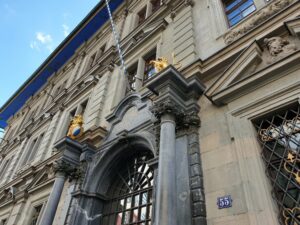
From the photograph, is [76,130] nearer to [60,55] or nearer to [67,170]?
[67,170]

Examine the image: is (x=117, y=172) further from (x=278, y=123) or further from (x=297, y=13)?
(x=297, y=13)

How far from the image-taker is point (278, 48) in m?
5.25

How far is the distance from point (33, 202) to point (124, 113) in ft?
18.9

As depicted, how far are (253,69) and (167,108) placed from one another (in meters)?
2.10

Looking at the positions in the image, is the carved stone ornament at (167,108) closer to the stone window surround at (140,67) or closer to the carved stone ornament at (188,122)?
the carved stone ornament at (188,122)

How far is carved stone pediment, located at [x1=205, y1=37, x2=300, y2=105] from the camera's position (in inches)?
197

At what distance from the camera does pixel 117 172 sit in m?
7.87

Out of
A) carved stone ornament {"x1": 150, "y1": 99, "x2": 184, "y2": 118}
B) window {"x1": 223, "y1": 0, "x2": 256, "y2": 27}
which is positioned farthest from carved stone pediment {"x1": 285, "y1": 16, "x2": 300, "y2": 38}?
carved stone ornament {"x1": 150, "y1": 99, "x2": 184, "y2": 118}

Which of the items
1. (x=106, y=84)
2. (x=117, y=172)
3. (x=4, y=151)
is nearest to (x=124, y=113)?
(x=117, y=172)

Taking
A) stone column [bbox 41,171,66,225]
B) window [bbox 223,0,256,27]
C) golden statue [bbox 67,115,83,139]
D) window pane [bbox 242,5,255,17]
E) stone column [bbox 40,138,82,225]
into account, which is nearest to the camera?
stone column [bbox 41,171,66,225]

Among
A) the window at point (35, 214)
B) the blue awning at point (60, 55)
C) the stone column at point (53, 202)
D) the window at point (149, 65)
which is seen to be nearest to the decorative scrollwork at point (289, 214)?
the stone column at point (53, 202)

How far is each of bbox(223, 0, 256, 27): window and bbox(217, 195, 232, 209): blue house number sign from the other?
16.9ft

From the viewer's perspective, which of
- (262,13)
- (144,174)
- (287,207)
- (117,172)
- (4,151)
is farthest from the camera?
(4,151)

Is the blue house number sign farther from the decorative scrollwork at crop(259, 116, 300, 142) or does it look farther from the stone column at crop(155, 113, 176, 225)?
the decorative scrollwork at crop(259, 116, 300, 142)
